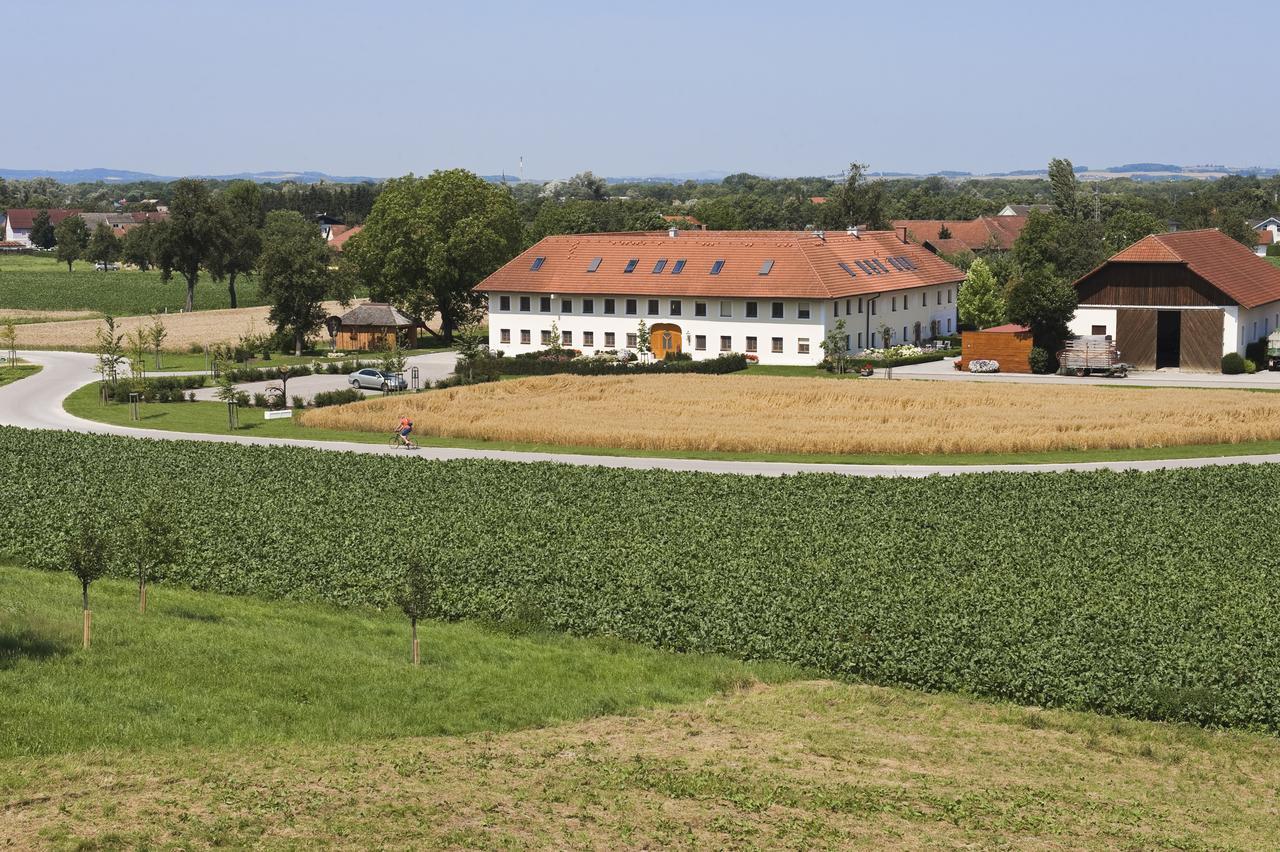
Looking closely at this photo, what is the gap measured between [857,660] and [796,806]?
24.3 ft

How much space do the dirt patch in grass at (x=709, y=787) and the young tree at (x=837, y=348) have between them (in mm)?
49888

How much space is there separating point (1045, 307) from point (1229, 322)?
9.11 m

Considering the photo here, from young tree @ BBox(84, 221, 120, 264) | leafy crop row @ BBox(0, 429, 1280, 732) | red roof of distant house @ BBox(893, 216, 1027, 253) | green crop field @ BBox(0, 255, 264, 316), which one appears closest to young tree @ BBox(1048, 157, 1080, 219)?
red roof of distant house @ BBox(893, 216, 1027, 253)

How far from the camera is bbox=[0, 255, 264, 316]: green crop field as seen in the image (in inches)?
5054

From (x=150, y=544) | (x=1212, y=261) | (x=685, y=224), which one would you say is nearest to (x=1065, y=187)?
(x=685, y=224)

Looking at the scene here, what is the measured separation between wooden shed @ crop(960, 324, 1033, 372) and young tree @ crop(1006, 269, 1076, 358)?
61cm

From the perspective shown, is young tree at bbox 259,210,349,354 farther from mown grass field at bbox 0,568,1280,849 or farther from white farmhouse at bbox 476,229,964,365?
mown grass field at bbox 0,568,1280,849

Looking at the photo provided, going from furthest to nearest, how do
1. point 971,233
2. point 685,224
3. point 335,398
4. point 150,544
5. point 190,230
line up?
point 971,233
point 685,224
point 190,230
point 335,398
point 150,544

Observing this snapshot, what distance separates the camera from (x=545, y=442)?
51000 millimetres

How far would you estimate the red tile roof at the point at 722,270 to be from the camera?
7806 cm

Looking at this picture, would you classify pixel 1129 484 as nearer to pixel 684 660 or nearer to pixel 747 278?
pixel 684 660

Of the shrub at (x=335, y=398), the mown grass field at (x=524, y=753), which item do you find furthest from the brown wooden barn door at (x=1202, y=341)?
the mown grass field at (x=524, y=753)

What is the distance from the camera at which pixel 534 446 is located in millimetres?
50656

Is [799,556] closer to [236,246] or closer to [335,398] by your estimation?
[335,398]
